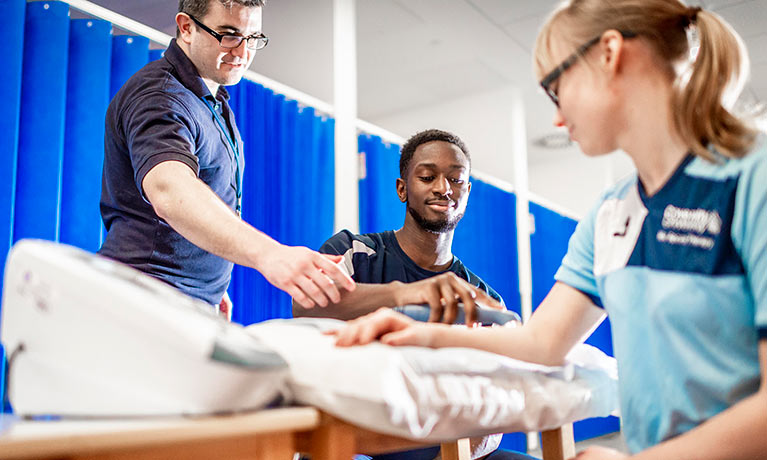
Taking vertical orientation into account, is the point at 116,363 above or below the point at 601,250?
below

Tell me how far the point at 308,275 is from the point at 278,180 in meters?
→ 1.68

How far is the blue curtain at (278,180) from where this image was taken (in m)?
2.41

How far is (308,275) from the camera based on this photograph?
0.95 m

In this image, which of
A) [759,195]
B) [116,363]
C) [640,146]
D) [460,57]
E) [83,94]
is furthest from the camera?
[460,57]

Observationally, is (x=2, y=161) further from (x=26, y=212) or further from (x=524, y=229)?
(x=524, y=229)

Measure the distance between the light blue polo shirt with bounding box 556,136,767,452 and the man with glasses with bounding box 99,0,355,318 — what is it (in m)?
0.42

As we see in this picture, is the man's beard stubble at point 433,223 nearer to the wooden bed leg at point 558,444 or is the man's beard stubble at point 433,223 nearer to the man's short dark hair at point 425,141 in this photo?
the man's short dark hair at point 425,141

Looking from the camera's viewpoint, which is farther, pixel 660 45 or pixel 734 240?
pixel 660 45

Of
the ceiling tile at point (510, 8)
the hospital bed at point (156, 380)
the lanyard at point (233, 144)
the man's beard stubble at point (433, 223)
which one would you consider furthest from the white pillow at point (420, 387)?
the ceiling tile at point (510, 8)

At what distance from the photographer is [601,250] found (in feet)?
2.87

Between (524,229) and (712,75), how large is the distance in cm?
347

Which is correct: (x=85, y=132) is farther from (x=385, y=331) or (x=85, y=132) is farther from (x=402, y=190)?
(x=385, y=331)

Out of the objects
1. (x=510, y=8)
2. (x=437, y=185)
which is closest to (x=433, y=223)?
(x=437, y=185)

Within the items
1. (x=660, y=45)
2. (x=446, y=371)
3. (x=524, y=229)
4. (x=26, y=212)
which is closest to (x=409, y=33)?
(x=524, y=229)
